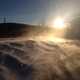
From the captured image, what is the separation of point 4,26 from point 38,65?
986 cm

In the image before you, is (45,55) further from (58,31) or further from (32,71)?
(58,31)

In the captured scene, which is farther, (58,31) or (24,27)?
(24,27)

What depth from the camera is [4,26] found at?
13547mm

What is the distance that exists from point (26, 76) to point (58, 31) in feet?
30.5

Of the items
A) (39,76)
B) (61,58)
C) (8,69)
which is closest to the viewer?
(39,76)

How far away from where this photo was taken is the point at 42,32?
13008 millimetres

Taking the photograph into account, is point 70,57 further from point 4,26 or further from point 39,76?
point 4,26

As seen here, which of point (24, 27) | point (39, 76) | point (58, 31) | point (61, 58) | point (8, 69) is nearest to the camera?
point (39, 76)

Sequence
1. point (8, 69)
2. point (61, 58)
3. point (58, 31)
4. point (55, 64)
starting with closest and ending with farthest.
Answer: point (8, 69) < point (55, 64) < point (61, 58) < point (58, 31)

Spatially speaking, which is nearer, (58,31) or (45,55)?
(45,55)

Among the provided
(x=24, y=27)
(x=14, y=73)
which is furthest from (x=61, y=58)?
(x=24, y=27)

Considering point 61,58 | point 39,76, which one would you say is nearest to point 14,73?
point 39,76

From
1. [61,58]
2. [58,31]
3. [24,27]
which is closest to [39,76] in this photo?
[61,58]

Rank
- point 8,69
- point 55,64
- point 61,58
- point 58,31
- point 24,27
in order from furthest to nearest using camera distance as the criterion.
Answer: point 24,27
point 58,31
point 61,58
point 55,64
point 8,69
